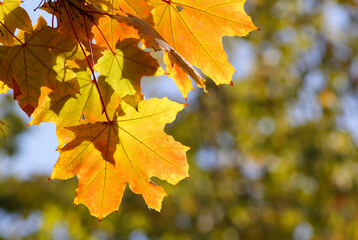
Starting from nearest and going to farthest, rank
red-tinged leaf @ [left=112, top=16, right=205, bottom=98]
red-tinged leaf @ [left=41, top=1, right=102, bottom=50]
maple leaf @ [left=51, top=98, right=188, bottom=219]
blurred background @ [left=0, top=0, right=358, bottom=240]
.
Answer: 1. red-tinged leaf @ [left=112, top=16, right=205, bottom=98]
2. red-tinged leaf @ [left=41, top=1, right=102, bottom=50]
3. maple leaf @ [left=51, top=98, right=188, bottom=219]
4. blurred background @ [left=0, top=0, right=358, bottom=240]

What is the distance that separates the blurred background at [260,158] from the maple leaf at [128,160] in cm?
609

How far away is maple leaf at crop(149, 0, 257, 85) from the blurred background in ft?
20.2

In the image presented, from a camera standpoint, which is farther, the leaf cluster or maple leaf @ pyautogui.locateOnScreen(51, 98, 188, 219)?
maple leaf @ pyautogui.locateOnScreen(51, 98, 188, 219)

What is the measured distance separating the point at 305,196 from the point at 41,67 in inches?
290

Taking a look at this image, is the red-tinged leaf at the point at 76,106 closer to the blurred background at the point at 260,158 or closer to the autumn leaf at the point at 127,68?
the autumn leaf at the point at 127,68

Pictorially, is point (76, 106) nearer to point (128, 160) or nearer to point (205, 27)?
point (128, 160)

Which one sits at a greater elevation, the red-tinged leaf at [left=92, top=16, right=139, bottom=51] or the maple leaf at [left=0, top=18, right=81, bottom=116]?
the maple leaf at [left=0, top=18, right=81, bottom=116]

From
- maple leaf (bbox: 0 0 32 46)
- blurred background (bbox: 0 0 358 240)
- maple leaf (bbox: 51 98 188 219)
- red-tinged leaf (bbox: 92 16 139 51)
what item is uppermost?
maple leaf (bbox: 0 0 32 46)

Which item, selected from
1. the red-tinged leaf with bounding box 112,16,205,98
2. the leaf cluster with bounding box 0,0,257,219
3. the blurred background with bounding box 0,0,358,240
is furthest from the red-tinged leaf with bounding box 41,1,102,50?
the blurred background with bounding box 0,0,358,240

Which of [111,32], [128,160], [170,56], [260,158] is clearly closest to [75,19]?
[111,32]

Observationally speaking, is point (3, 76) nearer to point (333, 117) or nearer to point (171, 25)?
point (171, 25)

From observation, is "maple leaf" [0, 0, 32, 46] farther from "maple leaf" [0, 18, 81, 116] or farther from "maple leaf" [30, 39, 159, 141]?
"maple leaf" [30, 39, 159, 141]

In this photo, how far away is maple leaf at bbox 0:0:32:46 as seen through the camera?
32.8 inches

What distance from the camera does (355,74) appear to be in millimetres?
8102
